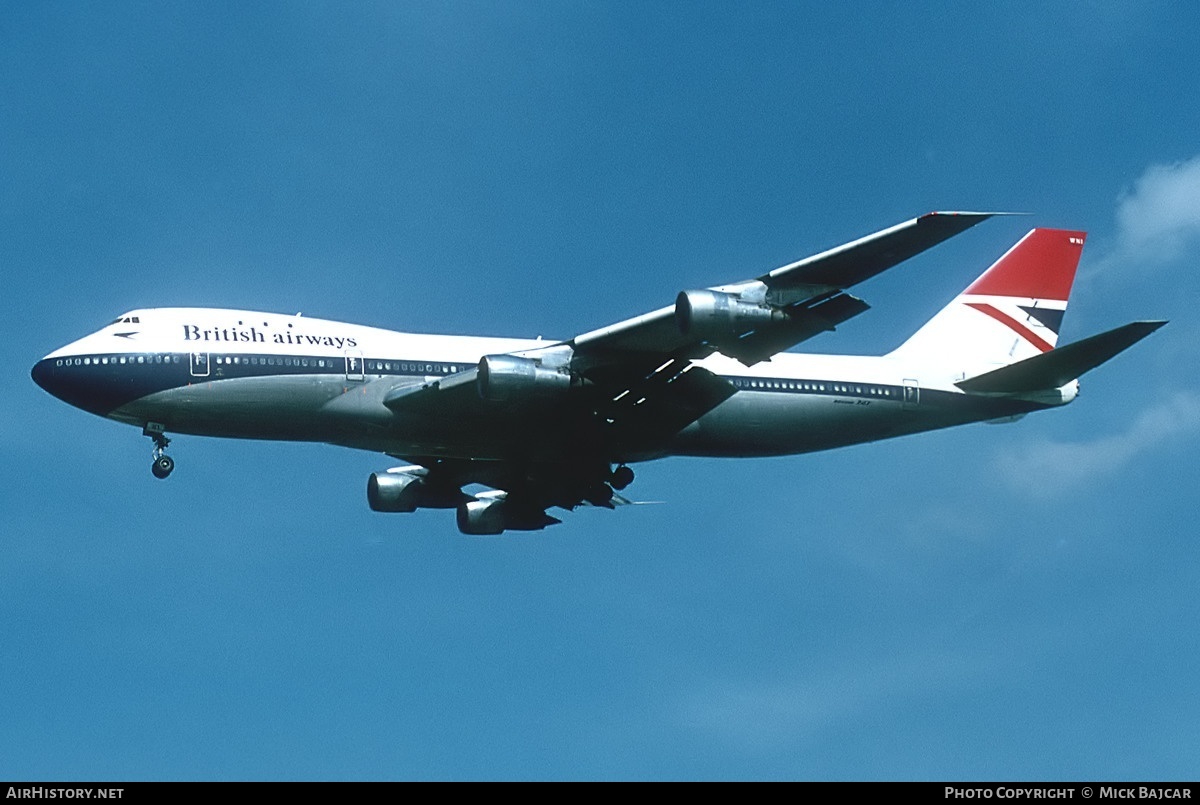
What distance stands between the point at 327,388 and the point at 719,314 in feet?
38.9

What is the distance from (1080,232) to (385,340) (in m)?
26.1

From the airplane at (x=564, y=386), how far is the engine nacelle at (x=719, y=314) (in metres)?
0.05

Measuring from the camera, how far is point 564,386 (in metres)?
42.4

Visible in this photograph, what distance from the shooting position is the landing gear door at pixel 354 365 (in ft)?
142

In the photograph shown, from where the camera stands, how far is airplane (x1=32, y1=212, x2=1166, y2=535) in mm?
39656

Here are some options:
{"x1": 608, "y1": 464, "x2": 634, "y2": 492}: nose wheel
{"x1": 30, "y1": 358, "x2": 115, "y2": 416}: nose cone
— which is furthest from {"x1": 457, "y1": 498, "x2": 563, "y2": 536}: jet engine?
{"x1": 30, "y1": 358, "x2": 115, "y2": 416}: nose cone

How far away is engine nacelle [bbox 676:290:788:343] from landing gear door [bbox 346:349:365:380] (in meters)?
10.2

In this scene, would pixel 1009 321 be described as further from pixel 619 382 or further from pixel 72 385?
pixel 72 385

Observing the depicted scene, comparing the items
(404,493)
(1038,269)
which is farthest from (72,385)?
(1038,269)

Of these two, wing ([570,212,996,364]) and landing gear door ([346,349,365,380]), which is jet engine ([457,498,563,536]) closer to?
landing gear door ([346,349,365,380])

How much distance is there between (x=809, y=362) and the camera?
1906 inches

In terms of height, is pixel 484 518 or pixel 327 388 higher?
pixel 484 518

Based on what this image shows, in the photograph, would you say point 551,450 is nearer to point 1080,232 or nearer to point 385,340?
point 385,340
